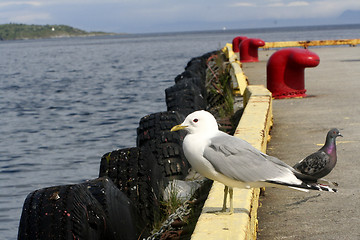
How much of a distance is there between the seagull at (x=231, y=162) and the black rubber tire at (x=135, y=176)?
166 cm

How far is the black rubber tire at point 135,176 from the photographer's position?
521 centimetres

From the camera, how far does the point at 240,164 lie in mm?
3602

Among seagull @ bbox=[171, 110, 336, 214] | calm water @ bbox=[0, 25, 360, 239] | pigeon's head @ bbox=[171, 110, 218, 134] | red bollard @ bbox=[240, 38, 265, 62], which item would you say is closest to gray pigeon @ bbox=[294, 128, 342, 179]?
seagull @ bbox=[171, 110, 336, 214]

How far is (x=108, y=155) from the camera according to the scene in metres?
5.38

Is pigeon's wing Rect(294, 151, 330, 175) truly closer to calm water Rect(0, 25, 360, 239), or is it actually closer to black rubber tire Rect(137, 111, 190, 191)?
black rubber tire Rect(137, 111, 190, 191)

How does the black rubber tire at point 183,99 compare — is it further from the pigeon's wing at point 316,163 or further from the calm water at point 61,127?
the pigeon's wing at point 316,163

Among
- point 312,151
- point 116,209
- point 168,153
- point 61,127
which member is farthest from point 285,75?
point 61,127

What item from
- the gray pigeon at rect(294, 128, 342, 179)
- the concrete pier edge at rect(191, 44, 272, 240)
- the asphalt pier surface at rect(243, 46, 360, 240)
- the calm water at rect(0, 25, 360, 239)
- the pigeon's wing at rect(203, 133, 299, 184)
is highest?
the pigeon's wing at rect(203, 133, 299, 184)

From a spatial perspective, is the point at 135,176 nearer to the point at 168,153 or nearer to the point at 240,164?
the point at 168,153

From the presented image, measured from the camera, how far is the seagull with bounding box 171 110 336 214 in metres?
3.55

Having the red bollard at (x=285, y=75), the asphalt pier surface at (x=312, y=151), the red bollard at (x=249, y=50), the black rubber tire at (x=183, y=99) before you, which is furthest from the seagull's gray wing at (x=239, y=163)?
the red bollard at (x=249, y=50)

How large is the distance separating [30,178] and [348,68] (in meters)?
10.1

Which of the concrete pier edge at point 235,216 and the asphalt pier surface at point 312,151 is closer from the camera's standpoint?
the concrete pier edge at point 235,216

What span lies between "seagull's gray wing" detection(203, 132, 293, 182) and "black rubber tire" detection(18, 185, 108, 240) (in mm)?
1044
